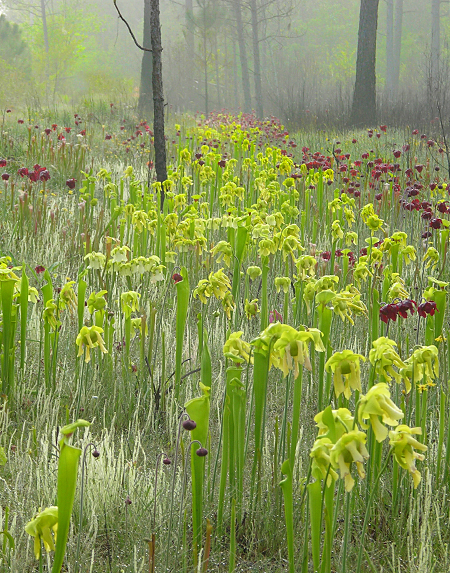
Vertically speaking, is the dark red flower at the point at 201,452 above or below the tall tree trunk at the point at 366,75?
below

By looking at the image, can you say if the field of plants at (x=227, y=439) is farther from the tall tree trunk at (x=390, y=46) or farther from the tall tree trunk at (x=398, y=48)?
the tall tree trunk at (x=398, y=48)

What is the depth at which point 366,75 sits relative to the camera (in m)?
13.0

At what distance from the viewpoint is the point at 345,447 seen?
854 millimetres

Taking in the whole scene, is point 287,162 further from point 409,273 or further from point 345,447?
point 345,447

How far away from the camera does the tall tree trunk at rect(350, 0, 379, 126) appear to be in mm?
12906

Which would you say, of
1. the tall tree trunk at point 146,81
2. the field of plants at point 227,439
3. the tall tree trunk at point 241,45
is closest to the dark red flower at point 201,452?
the field of plants at point 227,439

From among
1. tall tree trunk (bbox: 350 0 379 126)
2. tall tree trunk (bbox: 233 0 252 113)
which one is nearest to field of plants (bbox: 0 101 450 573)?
tall tree trunk (bbox: 350 0 379 126)

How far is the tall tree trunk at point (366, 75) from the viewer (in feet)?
42.3

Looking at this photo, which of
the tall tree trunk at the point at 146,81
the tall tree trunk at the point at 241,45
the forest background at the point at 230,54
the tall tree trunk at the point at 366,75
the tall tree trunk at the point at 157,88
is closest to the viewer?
the tall tree trunk at the point at 157,88

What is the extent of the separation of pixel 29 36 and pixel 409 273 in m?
41.3

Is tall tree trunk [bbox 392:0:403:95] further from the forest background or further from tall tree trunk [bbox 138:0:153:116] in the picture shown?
tall tree trunk [bbox 138:0:153:116]

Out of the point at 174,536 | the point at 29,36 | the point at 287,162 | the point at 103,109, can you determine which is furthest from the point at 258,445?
the point at 29,36

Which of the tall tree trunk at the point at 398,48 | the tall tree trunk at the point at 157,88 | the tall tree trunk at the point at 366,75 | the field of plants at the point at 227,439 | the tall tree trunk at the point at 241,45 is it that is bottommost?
the field of plants at the point at 227,439

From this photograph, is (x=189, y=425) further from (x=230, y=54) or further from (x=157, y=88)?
(x=230, y=54)
